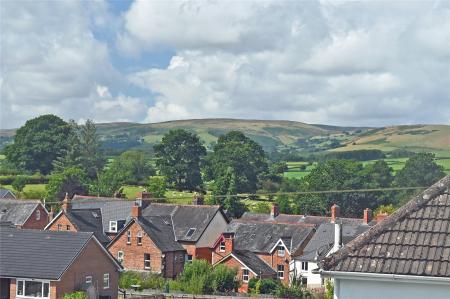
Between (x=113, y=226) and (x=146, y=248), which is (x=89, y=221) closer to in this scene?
(x=113, y=226)

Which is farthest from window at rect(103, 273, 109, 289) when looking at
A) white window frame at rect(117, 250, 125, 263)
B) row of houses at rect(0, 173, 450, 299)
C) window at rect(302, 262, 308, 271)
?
window at rect(302, 262, 308, 271)

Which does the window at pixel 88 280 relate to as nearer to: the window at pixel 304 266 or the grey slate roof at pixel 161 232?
the grey slate roof at pixel 161 232

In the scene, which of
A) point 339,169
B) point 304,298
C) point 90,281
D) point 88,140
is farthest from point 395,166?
point 90,281

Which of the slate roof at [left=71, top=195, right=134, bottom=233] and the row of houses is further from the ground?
the slate roof at [left=71, top=195, right=134, bottom=233]

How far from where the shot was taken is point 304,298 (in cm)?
5903

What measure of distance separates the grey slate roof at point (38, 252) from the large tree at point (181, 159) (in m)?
88.2

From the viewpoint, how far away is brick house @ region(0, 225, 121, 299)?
46.5 meters

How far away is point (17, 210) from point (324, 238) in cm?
3408

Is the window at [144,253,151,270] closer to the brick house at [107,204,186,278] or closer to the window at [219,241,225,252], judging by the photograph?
the brick house at [107,204,186,278]

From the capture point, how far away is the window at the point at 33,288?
153ft

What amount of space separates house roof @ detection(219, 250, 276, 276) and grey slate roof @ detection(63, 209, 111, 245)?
14.8 m

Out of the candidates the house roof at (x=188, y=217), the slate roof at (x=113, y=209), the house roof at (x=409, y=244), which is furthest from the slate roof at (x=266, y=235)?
the house roof at (x=409, y=244)

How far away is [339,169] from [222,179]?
778 inches

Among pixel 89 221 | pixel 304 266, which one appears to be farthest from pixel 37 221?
pixel 304 266
